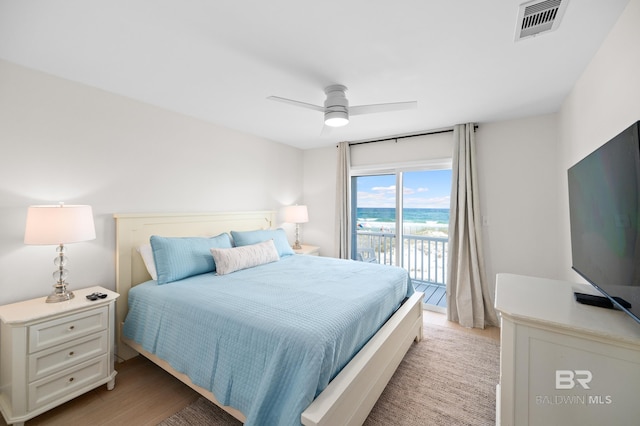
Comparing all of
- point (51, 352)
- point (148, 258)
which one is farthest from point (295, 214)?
point (51, 352)

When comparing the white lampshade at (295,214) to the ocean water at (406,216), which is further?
the white lampshade at (295,214)

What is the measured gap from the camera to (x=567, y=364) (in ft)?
3.88

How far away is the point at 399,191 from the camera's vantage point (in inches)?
156

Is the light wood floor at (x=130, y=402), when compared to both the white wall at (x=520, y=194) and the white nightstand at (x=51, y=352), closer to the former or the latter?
the white nightstand at (x=51, y=352)

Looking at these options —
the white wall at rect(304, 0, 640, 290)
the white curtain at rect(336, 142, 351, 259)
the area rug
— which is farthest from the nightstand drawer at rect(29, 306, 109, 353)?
the white wall at rect(304, 0, 640, 290)

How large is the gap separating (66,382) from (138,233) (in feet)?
4.02

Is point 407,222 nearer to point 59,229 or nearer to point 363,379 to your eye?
point 363,379

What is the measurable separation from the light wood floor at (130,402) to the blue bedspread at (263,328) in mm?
323

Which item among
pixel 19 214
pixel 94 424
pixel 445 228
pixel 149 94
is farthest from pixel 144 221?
pixel 445 228

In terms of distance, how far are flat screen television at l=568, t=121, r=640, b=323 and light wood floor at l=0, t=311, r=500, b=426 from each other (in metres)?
2.62

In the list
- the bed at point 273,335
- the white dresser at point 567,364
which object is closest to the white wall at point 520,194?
the bed at point 273,335

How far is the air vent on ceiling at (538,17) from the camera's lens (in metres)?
1.35

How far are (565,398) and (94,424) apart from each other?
270cm

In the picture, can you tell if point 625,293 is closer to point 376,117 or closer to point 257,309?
point 257,309
